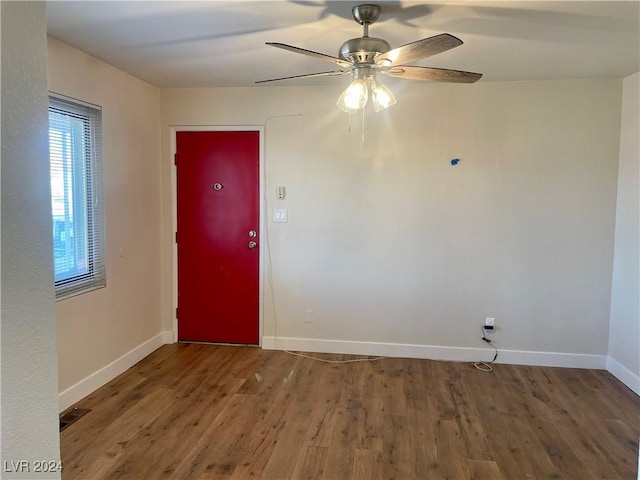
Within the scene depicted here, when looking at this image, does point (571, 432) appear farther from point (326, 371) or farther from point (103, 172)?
point (103, 172)

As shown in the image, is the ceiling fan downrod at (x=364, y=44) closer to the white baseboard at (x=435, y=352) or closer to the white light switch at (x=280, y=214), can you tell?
the white light switch at (x=280, y=214)

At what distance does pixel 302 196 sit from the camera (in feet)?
13.3

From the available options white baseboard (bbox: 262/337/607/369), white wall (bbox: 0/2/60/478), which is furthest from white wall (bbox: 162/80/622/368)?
white wall (bbox: 0/2/60/478)

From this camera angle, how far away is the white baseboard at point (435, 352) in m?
3.84

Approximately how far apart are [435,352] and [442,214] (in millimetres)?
1252

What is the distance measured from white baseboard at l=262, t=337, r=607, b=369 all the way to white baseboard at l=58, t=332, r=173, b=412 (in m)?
1.03

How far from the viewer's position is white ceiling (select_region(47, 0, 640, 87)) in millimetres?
2262

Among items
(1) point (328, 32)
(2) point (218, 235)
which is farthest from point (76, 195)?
(1) point (328, 32)

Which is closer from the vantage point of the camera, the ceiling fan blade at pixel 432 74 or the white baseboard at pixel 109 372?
the ceiling fan blade at pixel 432 74

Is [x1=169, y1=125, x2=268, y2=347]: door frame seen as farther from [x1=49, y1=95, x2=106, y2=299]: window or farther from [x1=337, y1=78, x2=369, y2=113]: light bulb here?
[x1=337, y1=78, x2=369, y2=113]: light bulb

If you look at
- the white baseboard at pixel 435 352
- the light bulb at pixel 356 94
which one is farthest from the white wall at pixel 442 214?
the light bulb at pixel 356 94

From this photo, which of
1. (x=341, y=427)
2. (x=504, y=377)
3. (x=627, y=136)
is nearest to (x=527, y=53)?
(x=627, y=136)

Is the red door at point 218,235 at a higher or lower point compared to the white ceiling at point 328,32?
lower

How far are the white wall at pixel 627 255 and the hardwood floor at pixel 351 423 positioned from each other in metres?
0.19
